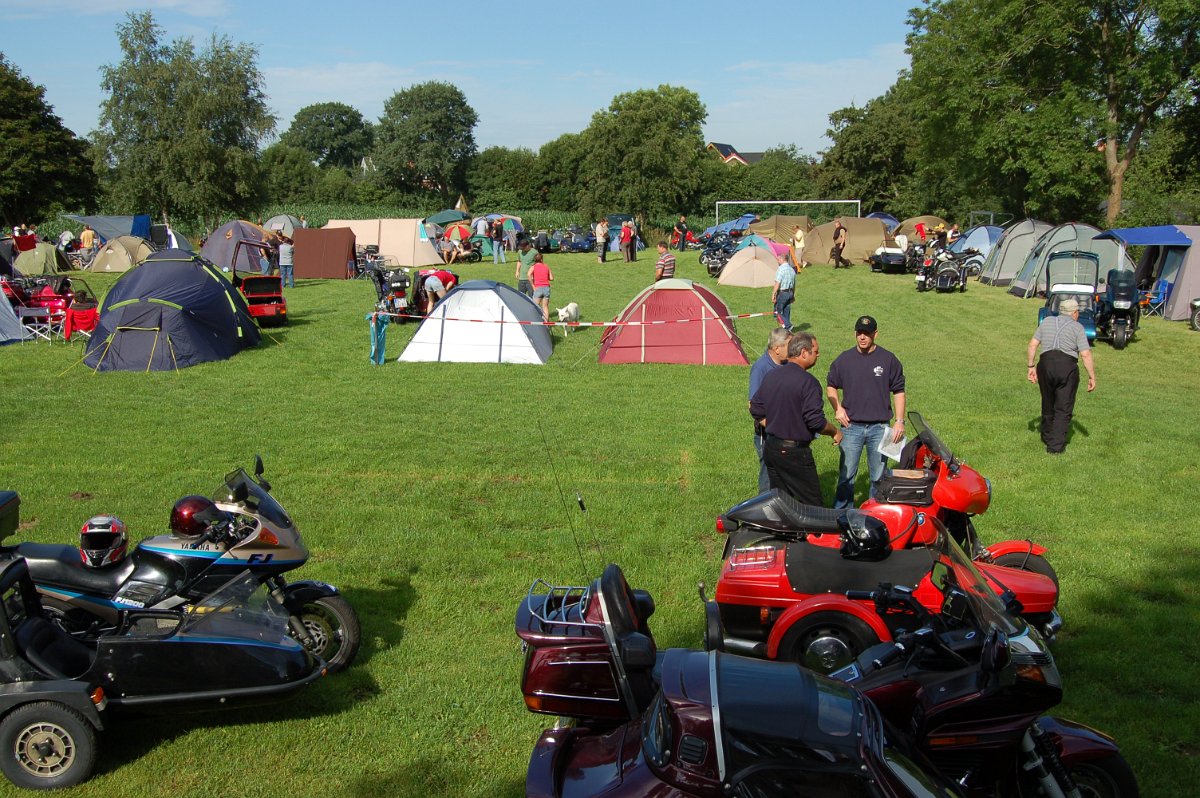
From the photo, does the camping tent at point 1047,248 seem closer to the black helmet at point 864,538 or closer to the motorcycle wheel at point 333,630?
the black helmet at point 864,538

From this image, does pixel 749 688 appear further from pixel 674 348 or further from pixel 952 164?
pixel 952 164

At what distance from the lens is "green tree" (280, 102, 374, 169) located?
11012 centimetres

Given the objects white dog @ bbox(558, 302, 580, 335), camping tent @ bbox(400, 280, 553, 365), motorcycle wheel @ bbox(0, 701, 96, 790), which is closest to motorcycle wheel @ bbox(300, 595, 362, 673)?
motorcycle wheel @ bbox(0, 701, 96, 790)

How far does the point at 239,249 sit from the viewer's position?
28641mm

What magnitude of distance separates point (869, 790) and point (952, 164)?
38.2 meters

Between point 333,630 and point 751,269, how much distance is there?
22634mm

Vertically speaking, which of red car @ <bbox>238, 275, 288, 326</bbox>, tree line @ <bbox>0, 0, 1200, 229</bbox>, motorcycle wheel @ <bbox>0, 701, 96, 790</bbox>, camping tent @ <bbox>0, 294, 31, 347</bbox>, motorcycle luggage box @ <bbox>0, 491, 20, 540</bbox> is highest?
tree line @ <bbox>0, 0, 1200, 229</bbox>

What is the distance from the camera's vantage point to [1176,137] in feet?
103

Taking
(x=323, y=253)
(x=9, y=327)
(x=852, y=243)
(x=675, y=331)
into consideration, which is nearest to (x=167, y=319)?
(x=9, y=327)

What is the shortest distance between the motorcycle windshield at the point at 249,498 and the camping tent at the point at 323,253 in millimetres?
25509

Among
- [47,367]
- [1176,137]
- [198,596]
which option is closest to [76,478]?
[198,596]

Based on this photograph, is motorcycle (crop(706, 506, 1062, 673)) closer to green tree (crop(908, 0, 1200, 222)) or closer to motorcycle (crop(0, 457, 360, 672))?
motorcycle (crop(0, 457, 360, 672))

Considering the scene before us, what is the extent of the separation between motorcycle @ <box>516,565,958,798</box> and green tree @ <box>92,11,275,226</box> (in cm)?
4040

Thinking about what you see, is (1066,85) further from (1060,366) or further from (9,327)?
(9,327)
